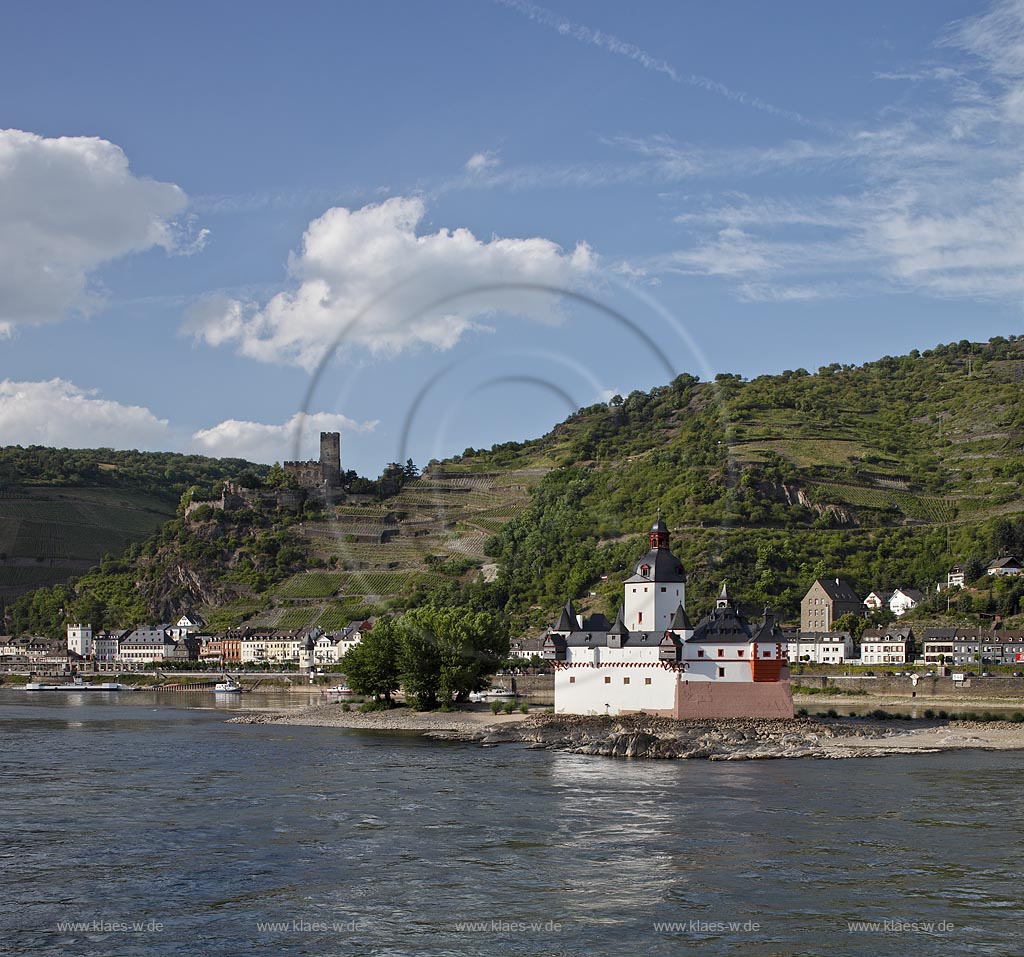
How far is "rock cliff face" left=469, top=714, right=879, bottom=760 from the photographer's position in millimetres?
55906

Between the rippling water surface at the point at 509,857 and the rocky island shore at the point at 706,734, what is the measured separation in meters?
3.43

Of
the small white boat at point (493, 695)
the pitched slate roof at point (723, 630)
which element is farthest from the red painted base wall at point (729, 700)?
the small white boat at point (493, 695)

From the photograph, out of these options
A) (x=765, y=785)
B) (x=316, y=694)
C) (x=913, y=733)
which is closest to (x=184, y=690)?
(x=316, y=694)

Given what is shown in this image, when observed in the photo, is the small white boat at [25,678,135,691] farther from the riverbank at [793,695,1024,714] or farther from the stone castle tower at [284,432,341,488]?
the riverbank at [793,695,1024,714]

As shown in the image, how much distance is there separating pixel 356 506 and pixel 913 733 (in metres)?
110

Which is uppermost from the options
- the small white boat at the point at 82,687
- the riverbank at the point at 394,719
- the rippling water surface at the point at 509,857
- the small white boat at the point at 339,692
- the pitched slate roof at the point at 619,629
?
the pitched slate roof at the point at 619,629

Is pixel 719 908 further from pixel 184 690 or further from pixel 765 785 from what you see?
pixel 184 690

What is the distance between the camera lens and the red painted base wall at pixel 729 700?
64188 mm

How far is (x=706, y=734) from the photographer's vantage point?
59.7 meters

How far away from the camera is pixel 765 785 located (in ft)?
150

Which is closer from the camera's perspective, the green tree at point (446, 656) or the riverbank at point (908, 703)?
the green tree at point (446, 656)

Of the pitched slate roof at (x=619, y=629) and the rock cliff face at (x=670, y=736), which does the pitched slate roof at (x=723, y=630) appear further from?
the rock cliff face at (x=670, y=736)

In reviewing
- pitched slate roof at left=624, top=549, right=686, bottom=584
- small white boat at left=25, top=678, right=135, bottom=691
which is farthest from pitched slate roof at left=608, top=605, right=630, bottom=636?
small white boat at left=25, top=678, right=135, bottom=691

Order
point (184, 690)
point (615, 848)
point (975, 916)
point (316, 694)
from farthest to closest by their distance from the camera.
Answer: point (184, 690)
point (316, 694)
point (615, 848)
point (975, 916)
